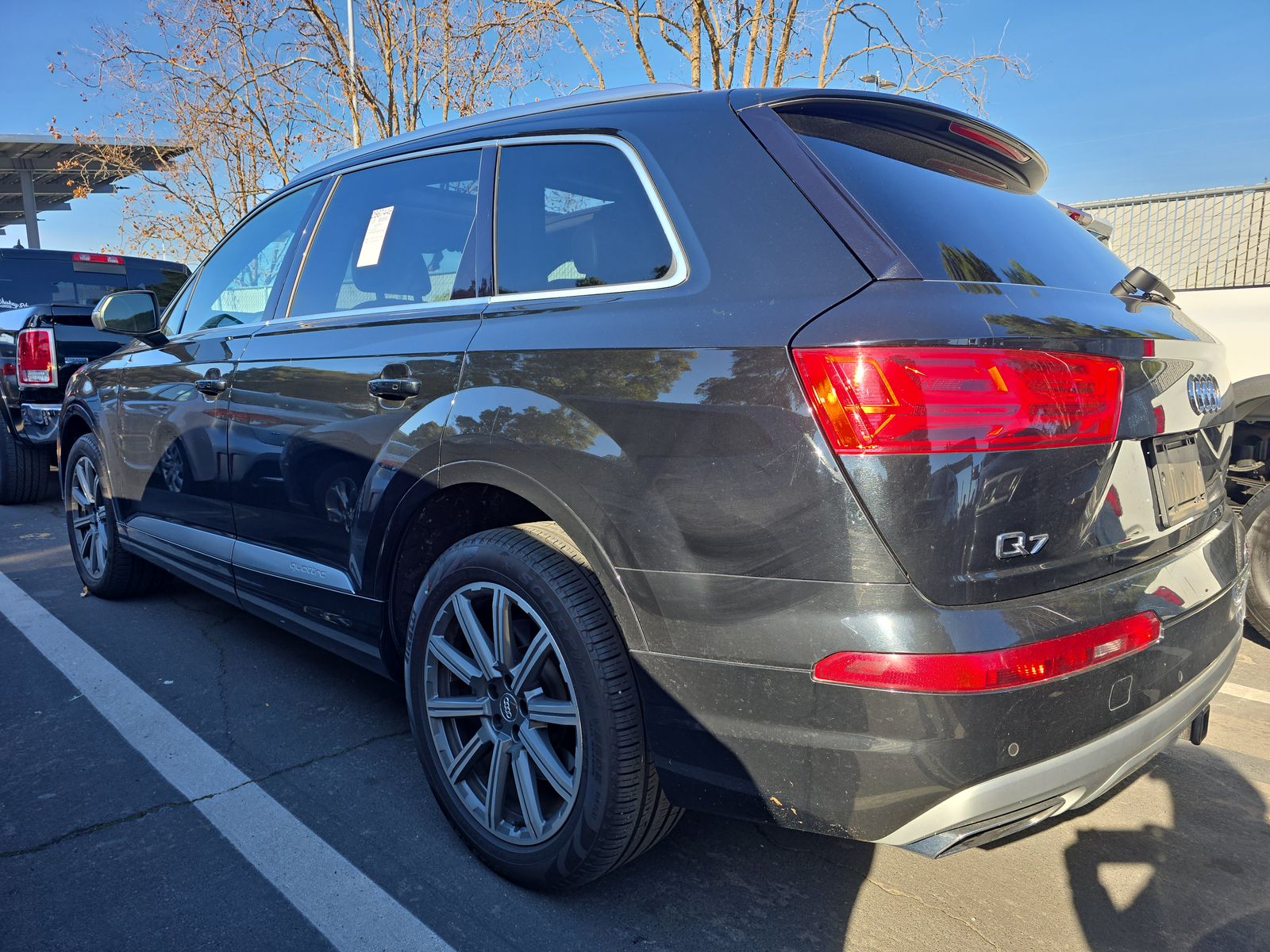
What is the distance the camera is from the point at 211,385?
3.31 meters

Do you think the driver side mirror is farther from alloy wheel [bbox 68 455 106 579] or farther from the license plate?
the license plate

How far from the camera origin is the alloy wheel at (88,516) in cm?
444

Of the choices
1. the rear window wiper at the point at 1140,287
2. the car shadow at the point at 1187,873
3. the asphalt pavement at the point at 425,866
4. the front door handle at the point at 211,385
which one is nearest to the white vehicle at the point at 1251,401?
the asphalt pavement at the point at 425,866

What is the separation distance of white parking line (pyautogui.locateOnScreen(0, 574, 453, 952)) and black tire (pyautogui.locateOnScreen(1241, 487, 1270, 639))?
3.67 m

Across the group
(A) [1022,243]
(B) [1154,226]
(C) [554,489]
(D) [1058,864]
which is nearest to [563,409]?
(C) [554,489]

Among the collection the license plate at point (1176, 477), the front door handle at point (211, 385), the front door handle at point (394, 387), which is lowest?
the license plate at point (1176, 477)

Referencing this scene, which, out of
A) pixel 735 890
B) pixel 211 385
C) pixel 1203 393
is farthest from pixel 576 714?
pixel 211 385

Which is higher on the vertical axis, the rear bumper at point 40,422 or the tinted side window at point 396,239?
the tinted side window at point 396,239

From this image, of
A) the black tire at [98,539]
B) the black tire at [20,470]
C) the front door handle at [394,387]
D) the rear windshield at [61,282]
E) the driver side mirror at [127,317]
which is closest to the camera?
the front door handle at [394,387]

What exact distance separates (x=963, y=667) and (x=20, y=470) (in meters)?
7.89

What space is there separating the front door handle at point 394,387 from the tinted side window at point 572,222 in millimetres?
362

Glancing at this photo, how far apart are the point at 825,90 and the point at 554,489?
111cm

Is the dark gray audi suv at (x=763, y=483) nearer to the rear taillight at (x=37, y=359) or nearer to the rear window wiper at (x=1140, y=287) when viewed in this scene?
the rear window wiper at (x=1140, y=287)

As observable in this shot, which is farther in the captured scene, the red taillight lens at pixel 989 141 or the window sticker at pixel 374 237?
the window sticker at pixel 374 237
